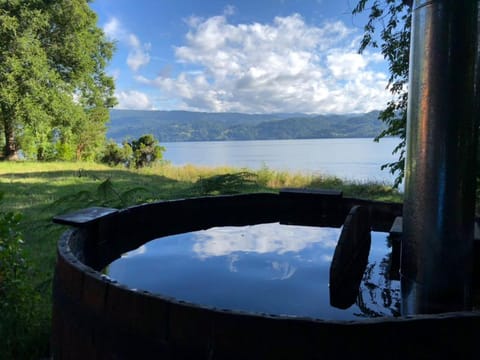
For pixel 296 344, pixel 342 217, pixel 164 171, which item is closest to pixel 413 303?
pixel 296 344

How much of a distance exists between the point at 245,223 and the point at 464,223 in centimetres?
219

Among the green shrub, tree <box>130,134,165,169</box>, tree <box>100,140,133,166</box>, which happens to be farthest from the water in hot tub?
tree <box>100,140,133,166</box>

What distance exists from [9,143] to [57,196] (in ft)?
43.7

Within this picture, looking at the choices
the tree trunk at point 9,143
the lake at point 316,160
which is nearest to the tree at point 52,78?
the tree trunk at point 9,143

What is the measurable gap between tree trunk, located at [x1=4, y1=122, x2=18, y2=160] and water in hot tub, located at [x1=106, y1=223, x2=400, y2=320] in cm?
1900

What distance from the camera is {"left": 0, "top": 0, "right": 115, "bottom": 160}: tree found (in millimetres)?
15812

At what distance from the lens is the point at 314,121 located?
133750mm

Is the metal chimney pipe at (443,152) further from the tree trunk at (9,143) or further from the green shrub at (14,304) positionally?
the tree trunk at (9,143)

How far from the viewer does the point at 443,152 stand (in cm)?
189

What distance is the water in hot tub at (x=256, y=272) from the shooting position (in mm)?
1995

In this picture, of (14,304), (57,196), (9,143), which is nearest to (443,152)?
(14,304)

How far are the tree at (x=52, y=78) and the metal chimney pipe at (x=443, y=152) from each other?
1682cm

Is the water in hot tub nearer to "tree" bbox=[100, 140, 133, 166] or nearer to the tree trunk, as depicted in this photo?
"tree" bbox=[100, 140, 133, 166]

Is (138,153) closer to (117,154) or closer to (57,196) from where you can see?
(117,154)
